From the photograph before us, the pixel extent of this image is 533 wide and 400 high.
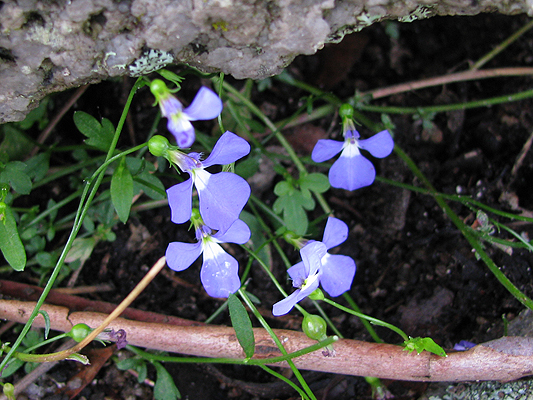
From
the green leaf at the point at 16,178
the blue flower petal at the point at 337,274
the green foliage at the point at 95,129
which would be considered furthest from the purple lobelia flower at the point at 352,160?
the green leaf at the point at 16,178

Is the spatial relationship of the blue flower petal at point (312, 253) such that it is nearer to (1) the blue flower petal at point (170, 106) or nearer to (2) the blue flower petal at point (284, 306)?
(2) the blue flower petal at point (284, 306)

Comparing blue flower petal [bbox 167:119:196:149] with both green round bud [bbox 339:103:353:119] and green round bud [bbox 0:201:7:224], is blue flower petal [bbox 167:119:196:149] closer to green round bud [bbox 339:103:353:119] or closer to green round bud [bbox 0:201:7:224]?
green round bud [bbox 0:201:7:224]

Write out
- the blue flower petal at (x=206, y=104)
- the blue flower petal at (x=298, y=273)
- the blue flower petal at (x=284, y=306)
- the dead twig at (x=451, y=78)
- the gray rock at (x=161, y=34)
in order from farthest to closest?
the dead twig at (x=451, y=78) → the blue flower petal at (x=298, y=273) → the blue flower petal at (x=284, y=306) → the gray rock at (x=161, y=34) → the blue flower petal at (x=206, y=104)

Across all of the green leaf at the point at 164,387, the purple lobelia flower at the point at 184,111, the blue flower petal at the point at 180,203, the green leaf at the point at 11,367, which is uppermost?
the purple lobelia flower at the point at 184,111

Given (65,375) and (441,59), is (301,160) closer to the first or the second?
(441,59)

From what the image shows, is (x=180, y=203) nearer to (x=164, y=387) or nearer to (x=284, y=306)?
A: (x=284, y=306)

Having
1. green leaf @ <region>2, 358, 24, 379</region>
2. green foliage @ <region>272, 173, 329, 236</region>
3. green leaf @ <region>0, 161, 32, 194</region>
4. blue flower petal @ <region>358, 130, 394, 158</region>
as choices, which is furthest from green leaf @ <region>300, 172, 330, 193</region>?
green leaf @ <region>2, 358, 24, 379</region>

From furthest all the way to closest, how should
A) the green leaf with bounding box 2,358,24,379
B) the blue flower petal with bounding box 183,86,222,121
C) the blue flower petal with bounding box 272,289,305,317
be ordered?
the green leaf with bounding box 2,358,24,379, the blue flower petal with bounding box 272,289,305,317, the blue flower petal with bounding box 183,86,222,121
